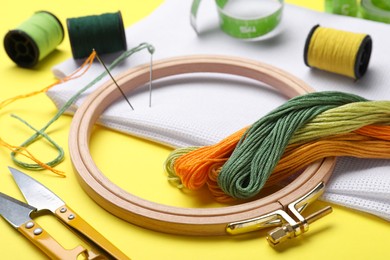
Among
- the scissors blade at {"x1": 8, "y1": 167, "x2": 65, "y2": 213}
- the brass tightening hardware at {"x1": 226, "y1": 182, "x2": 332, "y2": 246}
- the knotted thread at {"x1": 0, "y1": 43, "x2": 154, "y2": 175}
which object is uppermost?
the knotted thread at {"x1": 0, "y1": 43, "x2": 154, "y2": 175}

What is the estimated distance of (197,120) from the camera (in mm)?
1612

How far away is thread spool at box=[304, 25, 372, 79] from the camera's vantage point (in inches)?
66.4

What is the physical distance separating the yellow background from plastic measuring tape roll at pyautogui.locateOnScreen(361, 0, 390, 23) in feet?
2.62

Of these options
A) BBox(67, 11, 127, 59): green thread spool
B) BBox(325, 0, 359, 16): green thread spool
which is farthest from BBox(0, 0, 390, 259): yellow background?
BBox(325, 0, 359, 16): green thread spool

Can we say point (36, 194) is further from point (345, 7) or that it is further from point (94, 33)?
Answer: point (345, 7)

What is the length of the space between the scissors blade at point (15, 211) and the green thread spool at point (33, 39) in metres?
0.58

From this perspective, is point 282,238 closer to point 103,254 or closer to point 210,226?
point 210,226

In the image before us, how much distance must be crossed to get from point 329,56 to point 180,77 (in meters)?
0.40

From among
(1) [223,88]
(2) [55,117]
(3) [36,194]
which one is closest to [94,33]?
(2) [55,117]

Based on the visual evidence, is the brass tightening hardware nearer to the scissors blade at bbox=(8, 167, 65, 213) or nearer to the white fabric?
the white fabric

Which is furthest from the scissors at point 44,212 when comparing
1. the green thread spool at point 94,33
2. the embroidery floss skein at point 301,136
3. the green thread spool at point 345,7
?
the green thread spool at point 345,7

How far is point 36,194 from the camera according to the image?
57.8 inches

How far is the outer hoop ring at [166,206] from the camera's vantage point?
134 cm

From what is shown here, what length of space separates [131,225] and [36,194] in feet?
0.78
